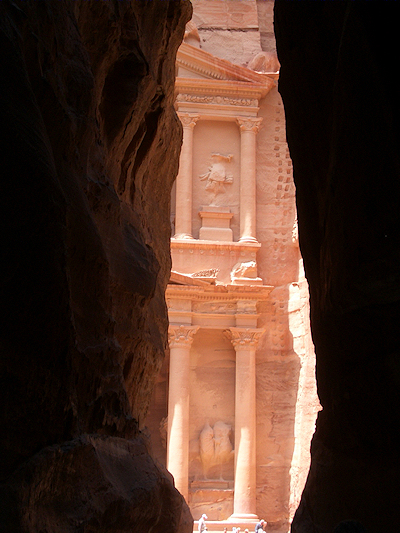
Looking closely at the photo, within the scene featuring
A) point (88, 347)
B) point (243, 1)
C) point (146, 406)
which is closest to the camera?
point (88, 347)

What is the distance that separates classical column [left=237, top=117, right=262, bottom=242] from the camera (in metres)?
18.4

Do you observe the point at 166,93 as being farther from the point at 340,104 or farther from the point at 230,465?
the point at 230,465

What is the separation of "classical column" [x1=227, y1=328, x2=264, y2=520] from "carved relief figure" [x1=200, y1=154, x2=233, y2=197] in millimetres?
4074

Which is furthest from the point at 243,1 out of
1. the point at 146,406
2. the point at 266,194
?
the point at 146,406

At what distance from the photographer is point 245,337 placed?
1712 centimetres

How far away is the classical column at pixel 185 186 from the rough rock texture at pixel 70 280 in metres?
13.5

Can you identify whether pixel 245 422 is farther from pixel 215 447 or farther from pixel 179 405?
pixel 179 405

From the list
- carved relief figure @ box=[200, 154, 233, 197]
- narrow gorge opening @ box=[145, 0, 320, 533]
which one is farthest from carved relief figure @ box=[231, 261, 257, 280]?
carved relief figure @ box=[200, 154, 233, 197]

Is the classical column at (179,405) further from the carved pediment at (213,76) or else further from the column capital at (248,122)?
the carved pediment at (213,76)

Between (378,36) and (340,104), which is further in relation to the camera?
(340,104)

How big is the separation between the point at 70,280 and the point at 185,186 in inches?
612

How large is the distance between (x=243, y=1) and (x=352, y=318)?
20.1m

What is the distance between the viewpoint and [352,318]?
311 centimetres

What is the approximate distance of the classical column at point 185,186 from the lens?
59.9 feet
